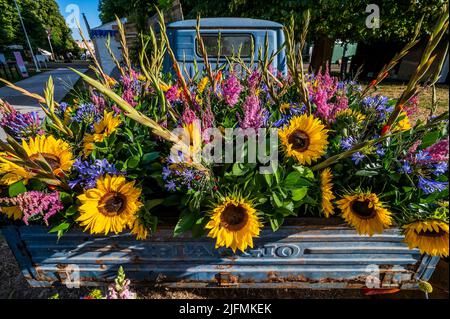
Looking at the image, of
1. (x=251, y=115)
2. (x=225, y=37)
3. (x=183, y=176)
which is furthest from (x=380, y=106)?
(x=225, y=37)

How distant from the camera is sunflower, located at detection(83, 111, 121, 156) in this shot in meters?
1.14

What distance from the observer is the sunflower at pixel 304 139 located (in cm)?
106

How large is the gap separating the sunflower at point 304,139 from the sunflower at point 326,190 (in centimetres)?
9

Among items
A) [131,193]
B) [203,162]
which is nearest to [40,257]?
[131,193]

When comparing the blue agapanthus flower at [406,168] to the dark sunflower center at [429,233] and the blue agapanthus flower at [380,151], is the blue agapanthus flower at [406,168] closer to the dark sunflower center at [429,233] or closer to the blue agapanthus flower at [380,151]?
the blue agapanthus flower at [380,151]

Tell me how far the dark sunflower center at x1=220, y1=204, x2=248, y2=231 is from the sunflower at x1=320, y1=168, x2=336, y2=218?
36cm

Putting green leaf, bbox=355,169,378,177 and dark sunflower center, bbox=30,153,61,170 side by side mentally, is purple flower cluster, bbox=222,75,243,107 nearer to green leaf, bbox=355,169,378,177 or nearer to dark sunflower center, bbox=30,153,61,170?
green leaf, bbox=355,169,378,177

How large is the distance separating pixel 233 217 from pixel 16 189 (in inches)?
33.2

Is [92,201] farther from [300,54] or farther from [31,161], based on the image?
[300,54]

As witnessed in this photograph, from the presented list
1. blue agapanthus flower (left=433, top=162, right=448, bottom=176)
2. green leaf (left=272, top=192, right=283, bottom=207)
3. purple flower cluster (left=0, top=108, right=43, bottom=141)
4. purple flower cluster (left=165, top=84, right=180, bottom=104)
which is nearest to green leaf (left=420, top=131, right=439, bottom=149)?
blue agapanthus flower (left=433, top=162, right=448, bottom=176)

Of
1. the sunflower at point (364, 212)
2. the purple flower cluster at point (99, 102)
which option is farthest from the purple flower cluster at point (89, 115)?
the sunflower at point (364, 212)

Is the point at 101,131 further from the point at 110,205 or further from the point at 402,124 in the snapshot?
the point at 402,124

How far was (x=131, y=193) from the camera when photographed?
104 centimetres
